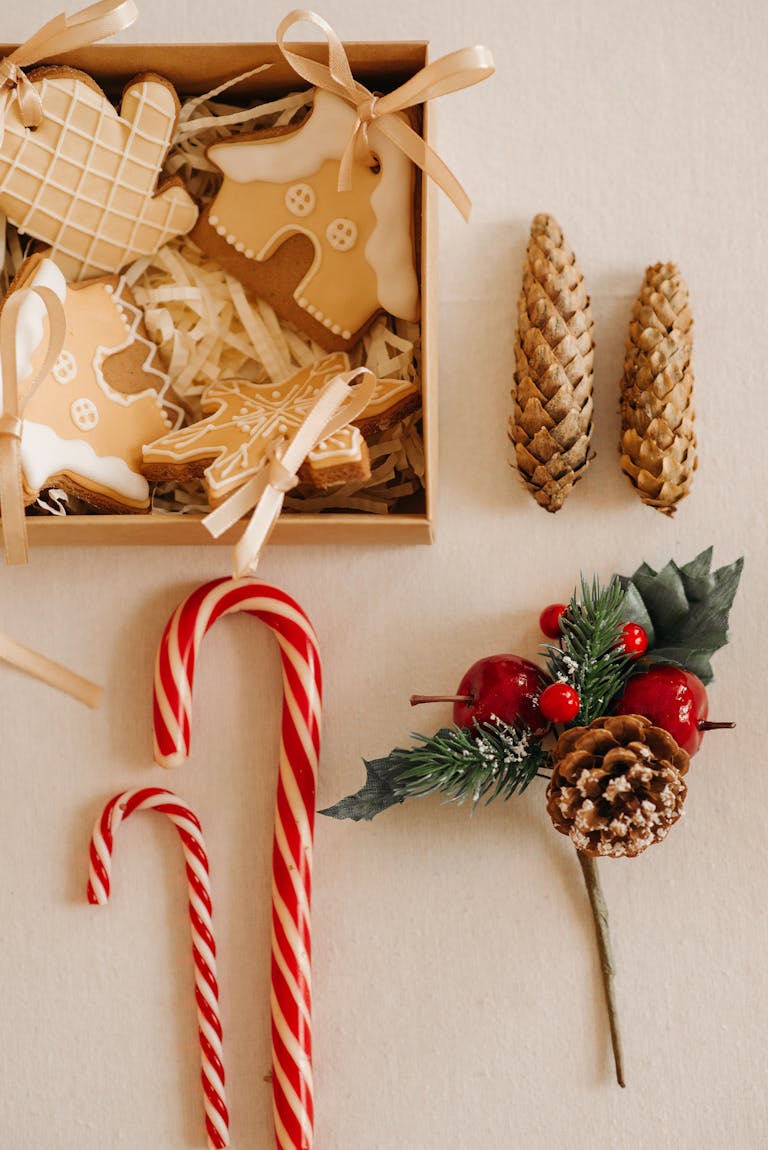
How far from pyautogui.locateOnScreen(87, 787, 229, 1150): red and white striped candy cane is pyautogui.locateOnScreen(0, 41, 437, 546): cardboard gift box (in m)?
0.31

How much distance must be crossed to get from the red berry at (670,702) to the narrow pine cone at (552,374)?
24cm

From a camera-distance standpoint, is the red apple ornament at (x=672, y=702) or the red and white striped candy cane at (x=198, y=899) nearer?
the red apple ornament at (x=672, y=702)

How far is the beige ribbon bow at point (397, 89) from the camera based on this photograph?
969mm

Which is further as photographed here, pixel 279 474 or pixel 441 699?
pixel 441 699

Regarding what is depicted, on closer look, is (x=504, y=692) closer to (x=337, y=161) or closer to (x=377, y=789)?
(x=377, y=789)

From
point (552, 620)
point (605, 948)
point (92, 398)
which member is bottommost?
point (605, 948)

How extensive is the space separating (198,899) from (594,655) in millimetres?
550

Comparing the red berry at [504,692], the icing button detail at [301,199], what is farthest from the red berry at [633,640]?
the icing button detail at [301,199]

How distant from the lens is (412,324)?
1.12 meters

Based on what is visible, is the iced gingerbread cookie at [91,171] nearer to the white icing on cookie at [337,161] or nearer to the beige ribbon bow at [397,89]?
the white icing on cookie at [337,161]

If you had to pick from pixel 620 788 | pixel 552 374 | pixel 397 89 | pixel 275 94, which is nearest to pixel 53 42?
pixel 275 94

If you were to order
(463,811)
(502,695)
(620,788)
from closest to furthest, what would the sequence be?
(620,788), (502,695), (463,811)

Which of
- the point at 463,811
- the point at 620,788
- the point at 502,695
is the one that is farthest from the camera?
the point at 463,811

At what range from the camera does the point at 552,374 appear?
1.10 m
